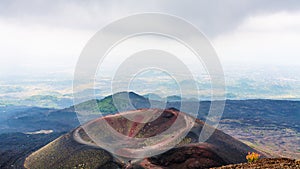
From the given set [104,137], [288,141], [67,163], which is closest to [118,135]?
[104,137]

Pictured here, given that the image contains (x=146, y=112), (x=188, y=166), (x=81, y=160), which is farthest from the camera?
(x=146, y=112)

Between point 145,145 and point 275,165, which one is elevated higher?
point 275,165

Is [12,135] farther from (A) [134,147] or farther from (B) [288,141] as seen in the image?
(B) [288,141]

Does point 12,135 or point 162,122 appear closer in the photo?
point 162,122

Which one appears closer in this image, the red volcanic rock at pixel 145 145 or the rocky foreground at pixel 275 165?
the rocky foreground at pixel 275 165

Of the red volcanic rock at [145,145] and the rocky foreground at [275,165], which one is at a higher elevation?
the rocky foreground at [275,165]

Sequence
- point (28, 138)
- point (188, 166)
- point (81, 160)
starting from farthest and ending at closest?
1. point (28, 138)
2. point (81, 160)
3. point (188, 166)

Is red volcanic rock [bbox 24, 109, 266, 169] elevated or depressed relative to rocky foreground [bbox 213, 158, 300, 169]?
depressed

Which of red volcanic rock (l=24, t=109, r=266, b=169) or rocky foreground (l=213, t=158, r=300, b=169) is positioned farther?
red volcanic rock (l=24, t=109, r=266, b=169)

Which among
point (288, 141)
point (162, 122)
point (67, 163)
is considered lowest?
point (288, 141)

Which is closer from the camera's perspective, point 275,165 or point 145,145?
point 275,165

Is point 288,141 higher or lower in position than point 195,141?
lower
